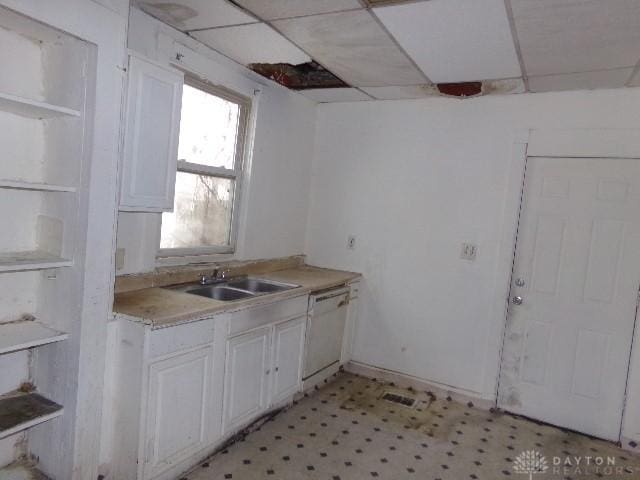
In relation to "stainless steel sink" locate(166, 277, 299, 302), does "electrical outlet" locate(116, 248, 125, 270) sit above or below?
above

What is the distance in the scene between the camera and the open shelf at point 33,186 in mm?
1639

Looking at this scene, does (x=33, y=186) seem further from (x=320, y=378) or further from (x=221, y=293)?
(x=320, y=378)

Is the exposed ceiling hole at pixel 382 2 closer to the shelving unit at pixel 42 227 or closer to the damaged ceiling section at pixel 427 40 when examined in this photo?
the damaged ceiling section at pixel 427 40

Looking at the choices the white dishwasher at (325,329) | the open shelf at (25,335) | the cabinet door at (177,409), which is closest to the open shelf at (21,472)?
the cabinet door at (177,409)

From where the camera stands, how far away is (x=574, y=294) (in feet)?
10.5

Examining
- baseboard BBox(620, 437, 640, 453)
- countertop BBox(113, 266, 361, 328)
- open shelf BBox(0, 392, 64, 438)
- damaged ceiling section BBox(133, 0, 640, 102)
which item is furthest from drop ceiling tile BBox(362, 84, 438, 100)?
open shelf BBox(0, 392, 64, 438)

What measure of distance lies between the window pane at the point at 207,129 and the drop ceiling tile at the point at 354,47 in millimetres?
782

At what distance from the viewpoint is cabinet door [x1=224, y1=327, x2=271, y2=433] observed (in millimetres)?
2566

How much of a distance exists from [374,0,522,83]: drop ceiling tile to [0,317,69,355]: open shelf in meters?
2.15

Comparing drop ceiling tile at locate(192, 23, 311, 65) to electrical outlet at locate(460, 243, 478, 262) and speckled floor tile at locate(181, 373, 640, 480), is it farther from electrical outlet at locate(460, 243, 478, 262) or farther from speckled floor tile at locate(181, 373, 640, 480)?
speckled floor tile at locate(181, 373, 640, 480)

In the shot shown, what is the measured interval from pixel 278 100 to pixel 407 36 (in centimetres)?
146

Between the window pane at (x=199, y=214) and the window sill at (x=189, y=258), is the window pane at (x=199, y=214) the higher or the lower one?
the higher one

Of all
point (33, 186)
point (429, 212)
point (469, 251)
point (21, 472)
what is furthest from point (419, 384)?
point (33, 186)

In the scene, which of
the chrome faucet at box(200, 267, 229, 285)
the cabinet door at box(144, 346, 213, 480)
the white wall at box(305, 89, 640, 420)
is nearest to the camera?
the cabinet door at box(144, 346, 213, 480)
